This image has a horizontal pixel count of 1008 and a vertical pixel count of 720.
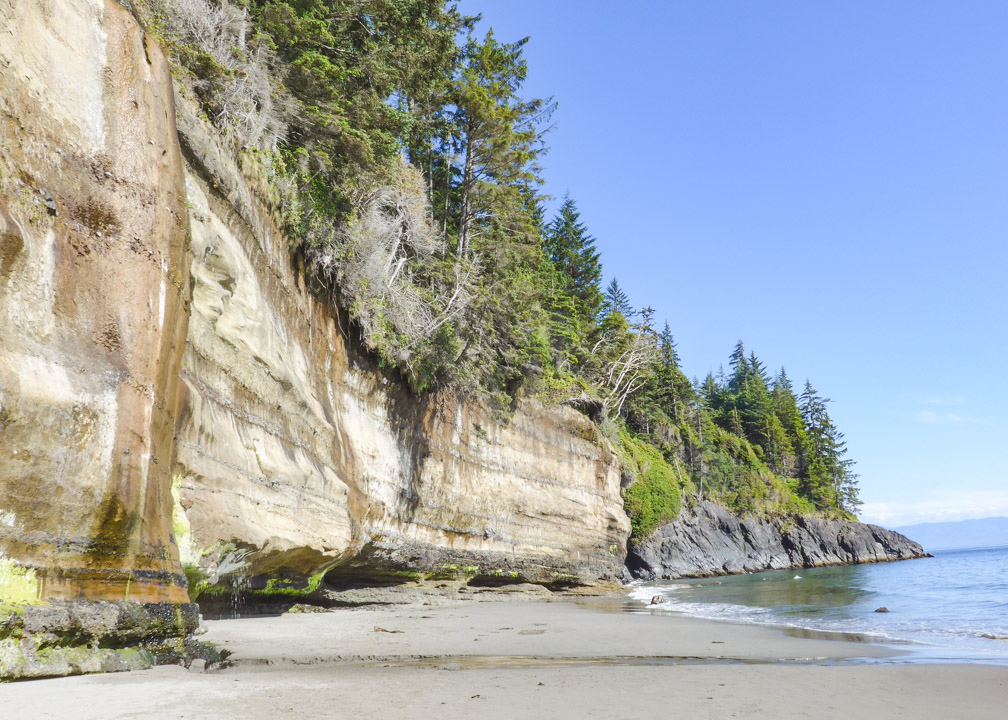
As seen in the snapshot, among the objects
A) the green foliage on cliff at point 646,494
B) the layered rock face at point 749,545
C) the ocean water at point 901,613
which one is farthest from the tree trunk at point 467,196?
A: the layered rock face at point 749,545

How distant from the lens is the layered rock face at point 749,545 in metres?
38.6

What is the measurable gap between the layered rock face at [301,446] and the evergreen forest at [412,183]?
3.34 feet

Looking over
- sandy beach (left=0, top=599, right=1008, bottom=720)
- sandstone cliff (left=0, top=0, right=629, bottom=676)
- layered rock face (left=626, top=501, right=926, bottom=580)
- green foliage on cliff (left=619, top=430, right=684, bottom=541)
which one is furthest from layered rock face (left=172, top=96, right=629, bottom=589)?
layered rock face (left=626, top=501, right=926, bottom=580)

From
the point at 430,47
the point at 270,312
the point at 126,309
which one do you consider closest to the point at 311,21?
the point at 430,47

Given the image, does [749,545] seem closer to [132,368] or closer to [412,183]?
[412,183]

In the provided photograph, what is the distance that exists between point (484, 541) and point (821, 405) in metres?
66.2

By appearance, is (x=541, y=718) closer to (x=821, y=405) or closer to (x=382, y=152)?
(x=382, y=152)

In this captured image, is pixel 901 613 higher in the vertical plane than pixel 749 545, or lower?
higher

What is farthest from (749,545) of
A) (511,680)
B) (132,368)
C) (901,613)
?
(132,368)

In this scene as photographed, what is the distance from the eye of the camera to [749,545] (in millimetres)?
→ 48031

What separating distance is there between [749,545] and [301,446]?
4598 cm

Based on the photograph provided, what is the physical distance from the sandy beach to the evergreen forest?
755 cm

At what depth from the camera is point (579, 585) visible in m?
23.9

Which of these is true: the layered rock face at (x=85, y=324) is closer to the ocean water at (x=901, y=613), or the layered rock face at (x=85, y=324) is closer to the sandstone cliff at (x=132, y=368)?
the sandstone cliff at (x=132, y=368)
